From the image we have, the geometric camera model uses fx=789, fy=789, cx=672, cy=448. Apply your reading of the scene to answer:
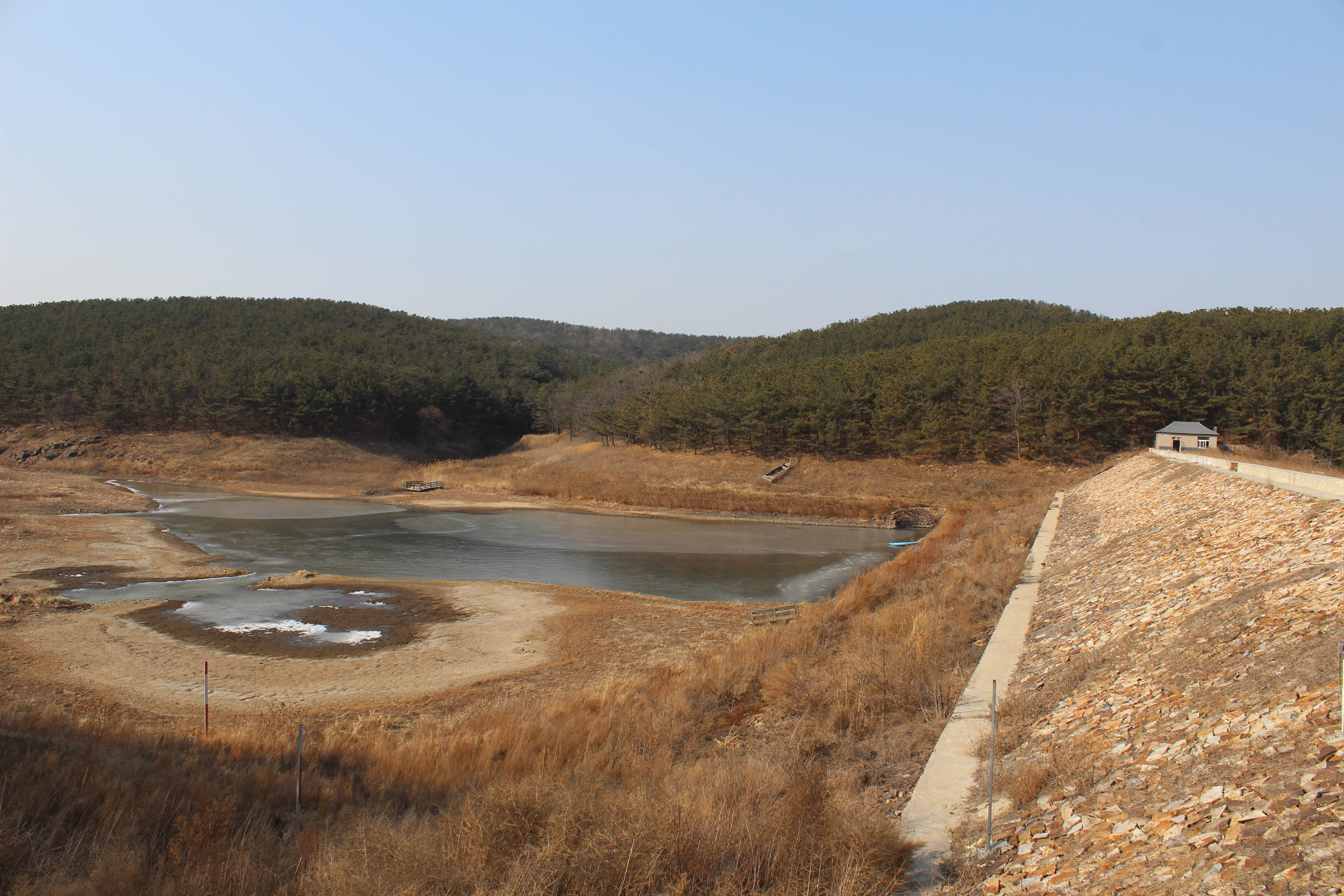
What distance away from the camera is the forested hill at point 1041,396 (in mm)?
49281

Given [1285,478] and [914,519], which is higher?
[1285,478]

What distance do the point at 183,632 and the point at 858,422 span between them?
50342 mm

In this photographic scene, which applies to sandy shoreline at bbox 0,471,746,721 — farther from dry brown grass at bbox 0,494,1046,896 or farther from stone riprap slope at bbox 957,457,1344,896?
stone riprap slope at bbox 957,457,1344,896

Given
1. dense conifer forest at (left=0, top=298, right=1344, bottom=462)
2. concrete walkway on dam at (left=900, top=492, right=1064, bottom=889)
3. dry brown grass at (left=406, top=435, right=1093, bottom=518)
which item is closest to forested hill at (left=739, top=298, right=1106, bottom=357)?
dense conifer forest at (left=0, top=298, right=1344, bottom=462)

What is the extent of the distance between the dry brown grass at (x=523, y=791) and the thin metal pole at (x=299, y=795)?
128 mm

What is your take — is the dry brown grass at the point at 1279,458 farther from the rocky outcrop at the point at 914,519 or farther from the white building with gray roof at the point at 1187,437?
the rocky outcrop at the point at 914,519

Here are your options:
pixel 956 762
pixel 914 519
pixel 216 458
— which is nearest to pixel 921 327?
pixel 914 519

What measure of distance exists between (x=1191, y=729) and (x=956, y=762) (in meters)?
2.50

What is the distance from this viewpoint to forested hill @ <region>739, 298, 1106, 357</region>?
122 meters

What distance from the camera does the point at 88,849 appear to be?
20.1 ft

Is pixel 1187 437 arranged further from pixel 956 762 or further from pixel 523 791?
pixel 523 791

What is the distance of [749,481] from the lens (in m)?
60.4

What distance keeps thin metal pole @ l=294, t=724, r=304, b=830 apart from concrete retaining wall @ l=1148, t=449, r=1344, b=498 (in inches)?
682

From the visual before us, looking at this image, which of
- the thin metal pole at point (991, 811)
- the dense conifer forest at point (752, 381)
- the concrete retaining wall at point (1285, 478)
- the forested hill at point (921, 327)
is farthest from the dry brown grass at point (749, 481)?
the forested hill at point (921, 327)
